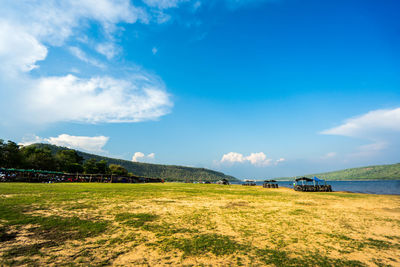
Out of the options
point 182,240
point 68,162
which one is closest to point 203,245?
point 182,240

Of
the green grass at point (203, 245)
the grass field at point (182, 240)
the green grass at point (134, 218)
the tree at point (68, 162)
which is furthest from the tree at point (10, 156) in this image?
the green grass at point (203, 245)

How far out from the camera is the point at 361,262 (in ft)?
15.5

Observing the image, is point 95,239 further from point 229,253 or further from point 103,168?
point 103,168

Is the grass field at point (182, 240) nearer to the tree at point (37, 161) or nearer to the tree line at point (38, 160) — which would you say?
the tree line at point (38, 160)

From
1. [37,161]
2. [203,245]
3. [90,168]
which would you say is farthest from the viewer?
[90,168]

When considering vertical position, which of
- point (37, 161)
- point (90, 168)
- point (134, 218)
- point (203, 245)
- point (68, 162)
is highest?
point (68, 162)

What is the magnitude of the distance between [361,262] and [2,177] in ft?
150

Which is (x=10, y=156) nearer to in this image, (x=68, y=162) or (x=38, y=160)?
(x=38, y=160)

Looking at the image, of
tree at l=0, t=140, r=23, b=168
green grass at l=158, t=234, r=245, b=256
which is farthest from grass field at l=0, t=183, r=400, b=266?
tree at l=0, t=140, r=23, b=168

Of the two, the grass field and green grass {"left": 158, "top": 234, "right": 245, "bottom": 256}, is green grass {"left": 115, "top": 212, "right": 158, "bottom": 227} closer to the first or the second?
the grass field

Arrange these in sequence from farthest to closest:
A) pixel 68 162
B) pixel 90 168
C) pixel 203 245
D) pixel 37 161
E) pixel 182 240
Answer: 1. pixel 90 168
2. pixel 68 162
3. pixel 37 161
4. pixel 182 240
5. pixel 203 245

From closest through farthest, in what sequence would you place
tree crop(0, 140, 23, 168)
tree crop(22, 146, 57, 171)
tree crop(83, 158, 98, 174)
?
tree crop(0, 140, 23, 168) < tree crop(22, 146, 57, 171) < tree crop(83, 158, 98, 174)

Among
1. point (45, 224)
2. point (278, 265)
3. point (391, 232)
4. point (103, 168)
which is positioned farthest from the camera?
point (103, 168)

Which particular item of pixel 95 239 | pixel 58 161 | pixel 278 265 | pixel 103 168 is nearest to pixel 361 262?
pixel 278 265
